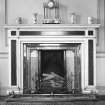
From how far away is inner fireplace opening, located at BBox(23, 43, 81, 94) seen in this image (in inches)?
142

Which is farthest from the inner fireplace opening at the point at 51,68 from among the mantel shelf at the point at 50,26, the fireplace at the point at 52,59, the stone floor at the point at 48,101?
the stone floor at the point at 48,101

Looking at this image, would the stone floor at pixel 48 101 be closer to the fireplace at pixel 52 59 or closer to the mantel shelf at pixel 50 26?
the fireplace at pixel 52 59

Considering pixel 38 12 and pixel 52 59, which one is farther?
pixel 52 59

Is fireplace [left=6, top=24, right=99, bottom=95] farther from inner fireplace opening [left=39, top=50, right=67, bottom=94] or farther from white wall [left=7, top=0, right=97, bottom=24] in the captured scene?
white wall [left=7, top=0, right=97, bottom=24]

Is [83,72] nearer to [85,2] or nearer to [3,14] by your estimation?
[85,2]

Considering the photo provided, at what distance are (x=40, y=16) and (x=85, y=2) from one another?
0.74 m

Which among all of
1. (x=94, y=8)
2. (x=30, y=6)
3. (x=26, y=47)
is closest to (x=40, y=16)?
(x=30, y=6)

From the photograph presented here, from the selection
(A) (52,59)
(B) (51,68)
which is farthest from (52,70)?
(A) (52,59)

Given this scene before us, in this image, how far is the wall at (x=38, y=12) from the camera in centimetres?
363

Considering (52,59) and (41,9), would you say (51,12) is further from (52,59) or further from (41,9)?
(52,59)

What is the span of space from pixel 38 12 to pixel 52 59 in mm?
775

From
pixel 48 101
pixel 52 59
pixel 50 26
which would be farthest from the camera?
pixel 52 59

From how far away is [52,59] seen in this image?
12.3 ft

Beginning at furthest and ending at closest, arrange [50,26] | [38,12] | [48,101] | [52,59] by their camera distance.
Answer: [52,59] → [38,12] → [50,26] → [48,101]
